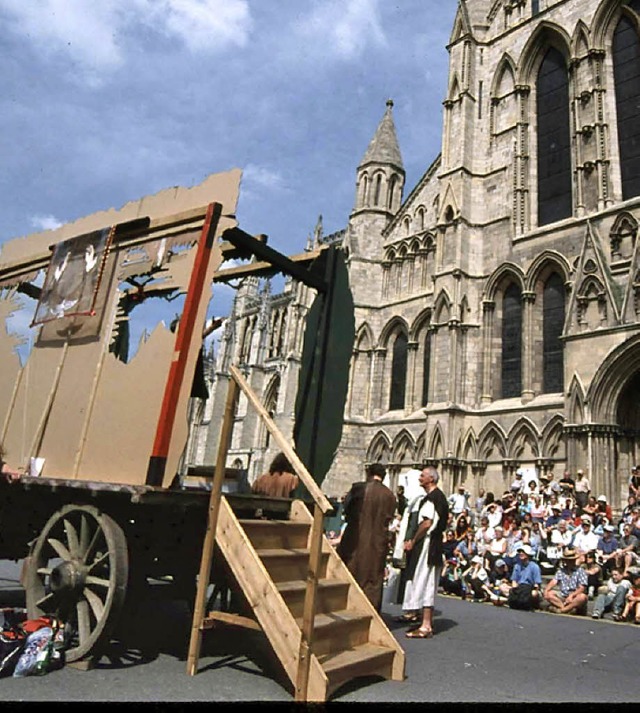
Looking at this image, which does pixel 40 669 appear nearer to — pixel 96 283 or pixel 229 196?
pixel 96 283

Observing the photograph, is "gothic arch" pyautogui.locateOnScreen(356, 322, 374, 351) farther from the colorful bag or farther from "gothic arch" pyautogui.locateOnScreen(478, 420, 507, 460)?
the colorful bag

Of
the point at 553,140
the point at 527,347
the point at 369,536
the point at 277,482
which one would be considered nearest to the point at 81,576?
the point at 369,536

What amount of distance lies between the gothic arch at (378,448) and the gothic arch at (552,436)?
594cm

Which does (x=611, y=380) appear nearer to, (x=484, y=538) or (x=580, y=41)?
(x=484, y=538)

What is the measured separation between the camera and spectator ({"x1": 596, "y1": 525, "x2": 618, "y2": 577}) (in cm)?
940

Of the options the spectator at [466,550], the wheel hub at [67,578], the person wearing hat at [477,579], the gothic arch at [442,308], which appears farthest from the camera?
the gothic arch at [442,308]

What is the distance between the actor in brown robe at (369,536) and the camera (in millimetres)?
5246

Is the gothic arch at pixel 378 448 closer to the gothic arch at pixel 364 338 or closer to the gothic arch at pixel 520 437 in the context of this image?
the gothic arch at pixel 364 338

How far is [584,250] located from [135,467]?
1415 cm

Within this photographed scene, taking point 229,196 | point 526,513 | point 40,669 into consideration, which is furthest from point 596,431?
point 40,669

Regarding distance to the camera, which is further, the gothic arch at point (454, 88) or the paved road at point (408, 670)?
the gothic arch at point (454, 88)

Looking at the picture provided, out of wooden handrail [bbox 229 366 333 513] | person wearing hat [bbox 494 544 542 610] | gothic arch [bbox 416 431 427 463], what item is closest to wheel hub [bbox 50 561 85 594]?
wooden handrail [bbox 229 366 333 513]

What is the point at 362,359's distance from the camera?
21578mm

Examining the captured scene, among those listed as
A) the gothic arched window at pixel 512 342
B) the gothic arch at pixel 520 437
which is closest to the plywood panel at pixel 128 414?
the gothic arch at pixel 520 437
